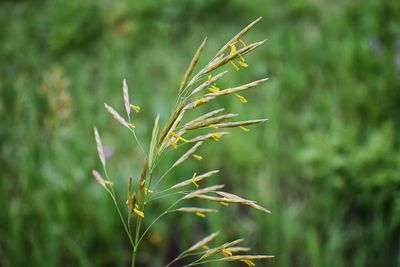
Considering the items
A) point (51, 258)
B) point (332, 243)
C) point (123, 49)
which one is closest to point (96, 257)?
point (51, 258)

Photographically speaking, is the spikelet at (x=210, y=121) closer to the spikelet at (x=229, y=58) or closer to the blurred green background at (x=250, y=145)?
the spikelet at (x=229, y=58)

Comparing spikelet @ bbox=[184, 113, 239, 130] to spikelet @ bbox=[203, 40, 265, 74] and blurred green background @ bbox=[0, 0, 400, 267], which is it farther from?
blurred green background @ bbox=[0, 0, 400, 267]

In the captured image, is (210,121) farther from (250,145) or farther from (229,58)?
(250,145)

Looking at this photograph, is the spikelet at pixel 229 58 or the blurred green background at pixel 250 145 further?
the blurred green background at pixel 250 145

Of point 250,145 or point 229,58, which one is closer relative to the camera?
point 229,58

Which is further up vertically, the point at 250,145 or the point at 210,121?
the point at 210,121

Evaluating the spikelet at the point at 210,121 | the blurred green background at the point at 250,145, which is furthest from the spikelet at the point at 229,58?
the blurred green background at the point at 250,145

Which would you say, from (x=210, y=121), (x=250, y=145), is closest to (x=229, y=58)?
(x=210, y=121)

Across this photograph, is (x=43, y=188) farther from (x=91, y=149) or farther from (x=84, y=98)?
(x=84, y=98)
